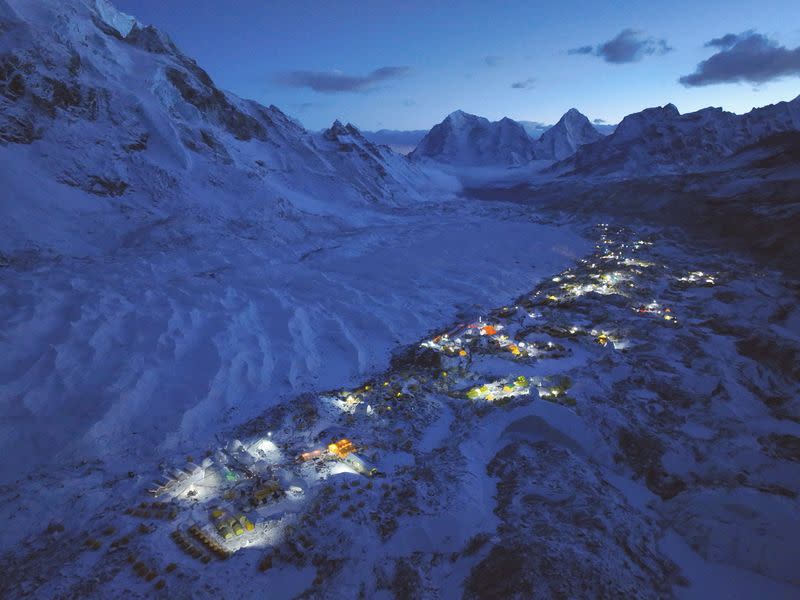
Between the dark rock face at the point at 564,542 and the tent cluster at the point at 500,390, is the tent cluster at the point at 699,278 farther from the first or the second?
the dark rock face at the point at 564,542

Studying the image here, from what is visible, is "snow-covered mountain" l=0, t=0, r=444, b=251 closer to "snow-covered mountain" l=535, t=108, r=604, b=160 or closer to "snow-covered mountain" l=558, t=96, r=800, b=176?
"snow-covered mountain" l=558, t=96, r=800, b=176

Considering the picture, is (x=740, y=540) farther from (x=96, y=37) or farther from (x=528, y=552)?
(x=96, y=37)

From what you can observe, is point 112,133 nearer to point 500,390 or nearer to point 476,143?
point 500,390

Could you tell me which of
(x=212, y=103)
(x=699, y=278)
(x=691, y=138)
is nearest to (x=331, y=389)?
(x=699, y=278)

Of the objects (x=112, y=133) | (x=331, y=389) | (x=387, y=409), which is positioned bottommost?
(x=387, y=409)

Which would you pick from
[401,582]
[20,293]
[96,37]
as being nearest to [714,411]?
[401,582]

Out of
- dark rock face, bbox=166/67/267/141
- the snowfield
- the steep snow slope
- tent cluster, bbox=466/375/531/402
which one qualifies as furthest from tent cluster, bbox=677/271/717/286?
dark rock face, bbox=166/67/267/141
